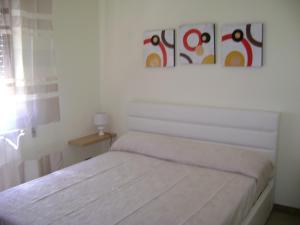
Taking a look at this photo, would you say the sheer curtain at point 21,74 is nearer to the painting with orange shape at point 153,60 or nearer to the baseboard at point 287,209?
the painting with orange shape at point 153,60

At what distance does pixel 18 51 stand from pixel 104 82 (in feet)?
4.31

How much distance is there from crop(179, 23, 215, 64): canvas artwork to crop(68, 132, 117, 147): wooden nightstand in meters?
1.38

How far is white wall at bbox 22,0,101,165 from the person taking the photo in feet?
11.0

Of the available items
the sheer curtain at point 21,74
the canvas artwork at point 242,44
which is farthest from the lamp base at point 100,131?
the canvas artwork at point 242,44

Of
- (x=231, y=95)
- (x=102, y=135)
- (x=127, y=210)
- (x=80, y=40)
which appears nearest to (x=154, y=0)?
(x=80, y=40)

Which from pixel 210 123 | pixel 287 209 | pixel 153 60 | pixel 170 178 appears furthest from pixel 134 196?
pixel 153 60

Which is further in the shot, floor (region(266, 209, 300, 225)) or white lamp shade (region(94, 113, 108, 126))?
white lamp shade (region(94, 113, 108, 126))

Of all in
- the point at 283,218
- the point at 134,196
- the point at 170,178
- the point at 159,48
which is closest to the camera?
the point at 134,196

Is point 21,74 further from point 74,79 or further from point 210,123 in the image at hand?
point 210,123

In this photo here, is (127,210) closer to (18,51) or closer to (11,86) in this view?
(11,86)

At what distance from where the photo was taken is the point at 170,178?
2520 millimetres

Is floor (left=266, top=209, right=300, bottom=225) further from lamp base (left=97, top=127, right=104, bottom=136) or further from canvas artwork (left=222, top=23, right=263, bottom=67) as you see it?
lamp base (left=97, top=127, right=104, bottom=136)

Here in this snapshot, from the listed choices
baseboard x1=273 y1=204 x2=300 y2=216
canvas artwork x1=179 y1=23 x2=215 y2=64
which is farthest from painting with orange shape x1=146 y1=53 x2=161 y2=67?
baseboard x1=273 y1=204 x2=300 y2=216

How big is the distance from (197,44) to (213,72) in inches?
13.8
